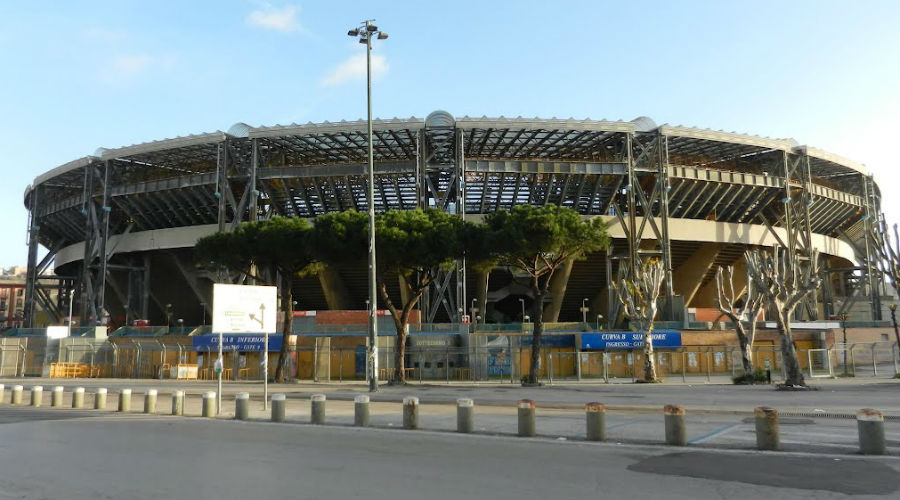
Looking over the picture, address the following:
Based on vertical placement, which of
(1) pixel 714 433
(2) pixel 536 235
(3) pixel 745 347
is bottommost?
(1) pixel 714 433

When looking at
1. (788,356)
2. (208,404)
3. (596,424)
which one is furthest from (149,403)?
(788,356)

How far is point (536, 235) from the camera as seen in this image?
95.7ft

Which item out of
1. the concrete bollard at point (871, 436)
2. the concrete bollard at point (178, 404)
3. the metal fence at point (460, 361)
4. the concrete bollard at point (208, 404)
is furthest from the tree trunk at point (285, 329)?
the concrete bollard at point (871, 436)

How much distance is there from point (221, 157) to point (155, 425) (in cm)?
3836

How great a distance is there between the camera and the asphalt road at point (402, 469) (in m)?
7.41

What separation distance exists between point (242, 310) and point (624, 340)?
2320 centimetres

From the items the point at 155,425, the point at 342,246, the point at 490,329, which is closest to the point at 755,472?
the point at 155,425

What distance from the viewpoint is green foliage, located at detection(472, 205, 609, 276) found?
29.0 meters

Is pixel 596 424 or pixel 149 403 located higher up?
pixel 596 424

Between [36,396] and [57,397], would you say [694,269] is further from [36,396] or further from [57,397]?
[36,396]

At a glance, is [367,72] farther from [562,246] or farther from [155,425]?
[155,425]

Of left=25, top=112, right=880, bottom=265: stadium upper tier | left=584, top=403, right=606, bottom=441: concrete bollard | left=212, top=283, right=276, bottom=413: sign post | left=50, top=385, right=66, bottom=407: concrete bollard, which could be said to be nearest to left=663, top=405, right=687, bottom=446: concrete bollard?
left=584, top=403, right=606, bottom=441: concrete bollard

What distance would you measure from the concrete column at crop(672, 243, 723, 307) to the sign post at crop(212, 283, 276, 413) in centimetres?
4451

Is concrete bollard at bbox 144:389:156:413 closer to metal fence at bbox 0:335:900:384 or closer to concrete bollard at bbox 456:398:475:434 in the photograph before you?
concrete bollard at bbox 456:398:475:434
